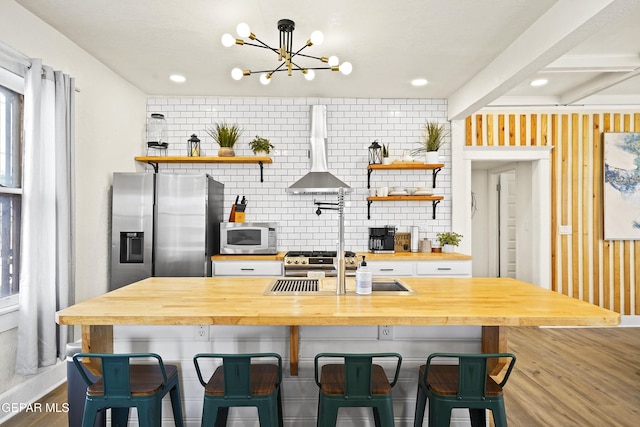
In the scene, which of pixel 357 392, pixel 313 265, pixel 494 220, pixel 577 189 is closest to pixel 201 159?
pixel 313 265

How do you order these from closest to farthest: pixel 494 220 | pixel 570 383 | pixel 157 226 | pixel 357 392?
pixel 357 392, pixel 570 383, pixel 157 226, pixel 494 220

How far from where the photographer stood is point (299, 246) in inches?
183

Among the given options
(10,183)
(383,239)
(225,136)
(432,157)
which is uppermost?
(225,136)

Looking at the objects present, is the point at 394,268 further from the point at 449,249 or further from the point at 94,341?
the point at 94,341

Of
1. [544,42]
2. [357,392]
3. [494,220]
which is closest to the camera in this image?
[357,392]

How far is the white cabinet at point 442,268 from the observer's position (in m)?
4.05

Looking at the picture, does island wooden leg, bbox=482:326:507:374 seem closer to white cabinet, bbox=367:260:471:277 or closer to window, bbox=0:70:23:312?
white cabinet, bbox=367:260:471:277

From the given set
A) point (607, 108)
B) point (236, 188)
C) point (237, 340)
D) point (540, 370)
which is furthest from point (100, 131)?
point (607, 108)

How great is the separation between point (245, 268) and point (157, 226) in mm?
980

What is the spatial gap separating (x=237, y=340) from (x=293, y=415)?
0.52m

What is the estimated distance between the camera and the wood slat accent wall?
15.4 feet

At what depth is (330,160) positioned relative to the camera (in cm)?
468

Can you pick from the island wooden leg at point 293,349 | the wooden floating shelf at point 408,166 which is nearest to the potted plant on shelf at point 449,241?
the wooden floating shelf at point 408,166

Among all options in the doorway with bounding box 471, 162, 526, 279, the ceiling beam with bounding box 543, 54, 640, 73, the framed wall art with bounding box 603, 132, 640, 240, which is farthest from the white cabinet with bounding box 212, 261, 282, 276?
the framed wall art with bounding box 603, 132, 640, 240
